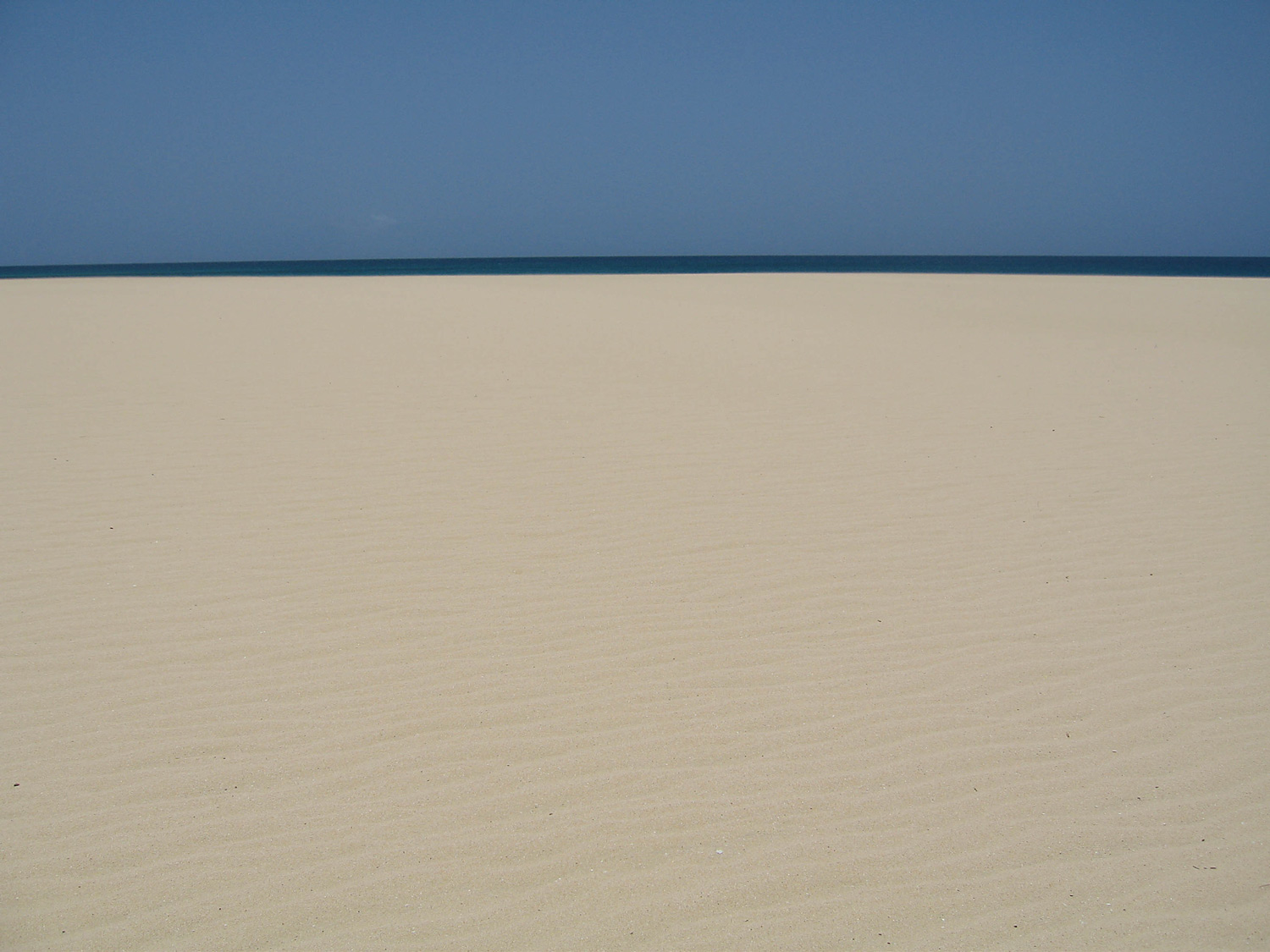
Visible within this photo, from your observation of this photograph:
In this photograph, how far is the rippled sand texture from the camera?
2510 millimetres

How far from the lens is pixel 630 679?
3.56 meters

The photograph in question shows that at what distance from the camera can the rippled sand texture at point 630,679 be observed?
2510 millimetres

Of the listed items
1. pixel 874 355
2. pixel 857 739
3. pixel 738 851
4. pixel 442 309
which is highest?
pixel 442 309

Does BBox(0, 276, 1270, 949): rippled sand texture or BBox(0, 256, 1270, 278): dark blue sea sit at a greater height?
BBox(0, 256, 1270, 278): dark blue sea

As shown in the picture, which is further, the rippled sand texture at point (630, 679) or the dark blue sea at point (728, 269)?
the dark blue sea at point (728, 269)

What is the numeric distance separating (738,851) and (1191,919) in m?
1.26

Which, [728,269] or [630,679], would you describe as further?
[728,269]

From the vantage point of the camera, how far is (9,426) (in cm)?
733

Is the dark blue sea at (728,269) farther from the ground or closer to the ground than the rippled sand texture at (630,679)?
farther from the ground

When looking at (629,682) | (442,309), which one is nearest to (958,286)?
(442,309)

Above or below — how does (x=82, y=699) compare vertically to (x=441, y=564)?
below

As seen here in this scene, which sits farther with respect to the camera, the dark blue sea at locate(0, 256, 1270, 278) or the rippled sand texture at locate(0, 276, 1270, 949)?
the dark blue sea at locate(0, 256, 1270, 278)

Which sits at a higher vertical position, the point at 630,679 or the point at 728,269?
the point at 728,269

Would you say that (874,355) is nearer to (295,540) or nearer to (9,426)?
(295,540)
